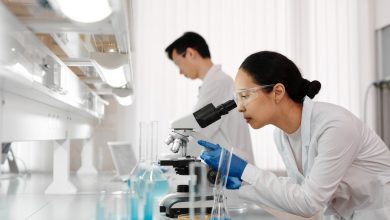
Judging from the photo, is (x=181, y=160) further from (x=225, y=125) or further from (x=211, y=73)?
(x=211, y=73)

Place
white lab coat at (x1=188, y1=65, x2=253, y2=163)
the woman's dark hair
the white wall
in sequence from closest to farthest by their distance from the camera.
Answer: the woman's dark hair → white lab coat at (x1=188, y1=65, x2=253, y2=163) → the white wall

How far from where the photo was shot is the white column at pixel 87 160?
3518mm

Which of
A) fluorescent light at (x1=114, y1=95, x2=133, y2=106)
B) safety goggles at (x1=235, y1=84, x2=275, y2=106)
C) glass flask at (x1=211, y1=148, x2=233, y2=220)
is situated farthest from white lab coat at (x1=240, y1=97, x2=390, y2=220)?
fluorescent light at (x1=114, y1=95, x2=133, y2=106)

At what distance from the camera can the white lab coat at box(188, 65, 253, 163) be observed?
87.6 inches

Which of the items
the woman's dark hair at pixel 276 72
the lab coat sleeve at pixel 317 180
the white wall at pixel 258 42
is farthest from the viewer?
the white wall at pixel 258 42

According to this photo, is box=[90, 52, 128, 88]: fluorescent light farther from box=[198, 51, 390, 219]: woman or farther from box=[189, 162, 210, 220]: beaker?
box=[189, 162, 210, 220]: beaker

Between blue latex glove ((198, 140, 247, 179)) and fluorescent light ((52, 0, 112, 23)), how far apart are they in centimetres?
53

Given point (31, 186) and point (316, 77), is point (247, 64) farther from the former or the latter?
point (316, 77)

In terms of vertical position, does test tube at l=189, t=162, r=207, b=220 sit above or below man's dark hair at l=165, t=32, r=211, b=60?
below

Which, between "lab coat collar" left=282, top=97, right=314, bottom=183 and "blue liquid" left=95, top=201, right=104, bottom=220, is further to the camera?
"lab coat collar" left=282, top=97, right=314, bottom=183

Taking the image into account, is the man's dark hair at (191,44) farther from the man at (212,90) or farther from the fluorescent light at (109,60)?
the fluorescent light at (109,60)

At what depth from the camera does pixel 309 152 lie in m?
1.45

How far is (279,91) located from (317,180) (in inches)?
13.1

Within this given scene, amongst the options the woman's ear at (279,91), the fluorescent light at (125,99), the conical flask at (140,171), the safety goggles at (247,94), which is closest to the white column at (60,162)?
the conical flask at (140,171)
